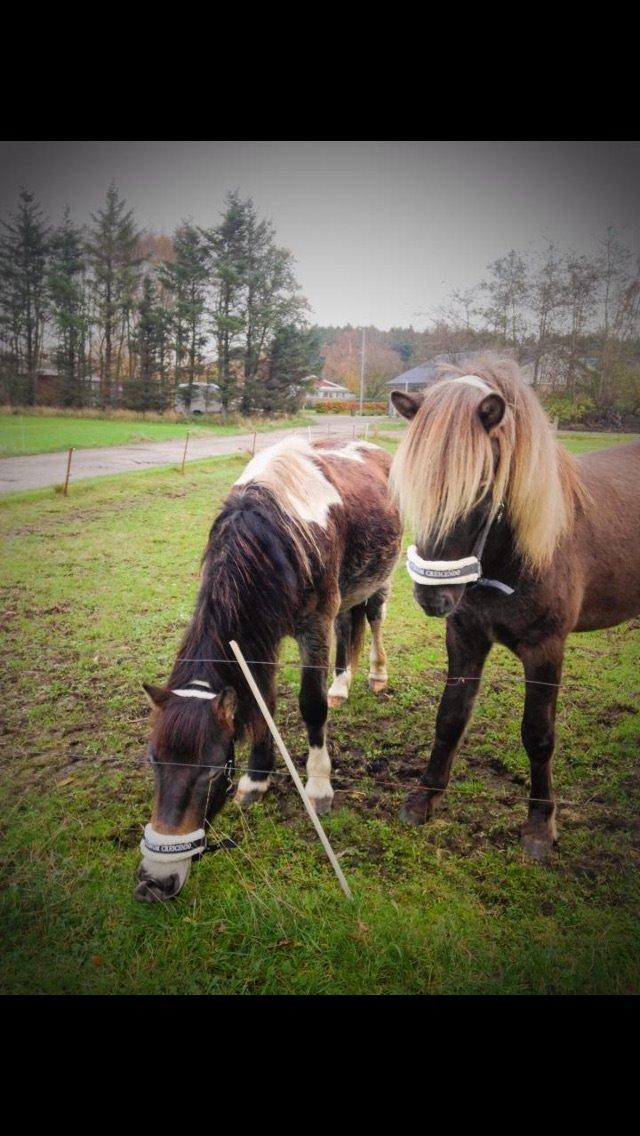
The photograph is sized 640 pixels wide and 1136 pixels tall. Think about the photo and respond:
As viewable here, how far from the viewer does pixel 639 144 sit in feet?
7.89

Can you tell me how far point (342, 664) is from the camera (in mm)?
3611

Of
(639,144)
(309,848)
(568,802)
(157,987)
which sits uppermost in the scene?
(639,144)

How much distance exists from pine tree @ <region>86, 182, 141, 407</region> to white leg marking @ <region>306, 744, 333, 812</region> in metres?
2.21

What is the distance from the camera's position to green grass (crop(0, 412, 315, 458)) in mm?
2746

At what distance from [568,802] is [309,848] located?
1164 millimetres

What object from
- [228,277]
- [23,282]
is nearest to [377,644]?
[228,277]

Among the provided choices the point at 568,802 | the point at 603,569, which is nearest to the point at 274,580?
the point at 603,569

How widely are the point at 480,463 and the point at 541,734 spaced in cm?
119

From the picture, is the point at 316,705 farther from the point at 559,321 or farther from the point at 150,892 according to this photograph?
the point at 559,321

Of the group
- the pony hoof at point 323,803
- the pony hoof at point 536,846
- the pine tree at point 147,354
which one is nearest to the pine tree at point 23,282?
the pine tree at point 147,354

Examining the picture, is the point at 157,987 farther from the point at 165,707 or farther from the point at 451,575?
the point at 451,575

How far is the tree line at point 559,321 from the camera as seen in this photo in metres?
2.40

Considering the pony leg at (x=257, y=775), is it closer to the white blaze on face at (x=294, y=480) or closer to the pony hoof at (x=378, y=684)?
the pony hoof at (x=378, y=684)
